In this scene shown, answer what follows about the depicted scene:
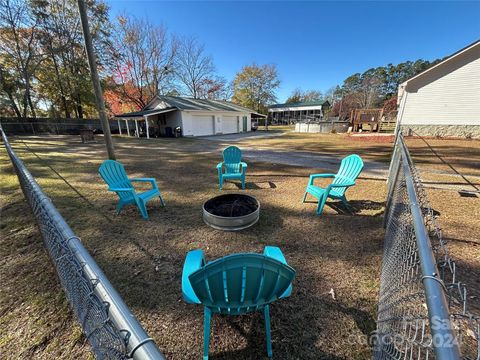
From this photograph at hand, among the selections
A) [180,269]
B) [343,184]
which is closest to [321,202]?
[343,184]

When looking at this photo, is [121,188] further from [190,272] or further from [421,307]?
[421,307]

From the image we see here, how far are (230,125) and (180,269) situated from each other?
23.7 meters

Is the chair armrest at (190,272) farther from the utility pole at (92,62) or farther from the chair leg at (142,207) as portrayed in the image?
the utility pole at (92,62)

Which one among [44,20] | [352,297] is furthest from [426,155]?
[44,20]

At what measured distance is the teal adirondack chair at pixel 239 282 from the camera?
141 centimetres

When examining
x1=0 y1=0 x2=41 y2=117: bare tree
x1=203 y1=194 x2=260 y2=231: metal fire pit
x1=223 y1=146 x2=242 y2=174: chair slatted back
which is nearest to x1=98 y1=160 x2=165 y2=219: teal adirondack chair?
x1=203 y1=194 x2=260 y2=231: metal fire pit

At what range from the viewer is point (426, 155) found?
30.1 feet

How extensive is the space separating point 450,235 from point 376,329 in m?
2.46

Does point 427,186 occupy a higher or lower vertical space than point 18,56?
lower

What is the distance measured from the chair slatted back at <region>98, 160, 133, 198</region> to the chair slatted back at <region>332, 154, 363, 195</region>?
426 cm

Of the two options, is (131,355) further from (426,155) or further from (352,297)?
(426,155)

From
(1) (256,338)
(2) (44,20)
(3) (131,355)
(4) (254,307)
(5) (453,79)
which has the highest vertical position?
(2) (44,20)

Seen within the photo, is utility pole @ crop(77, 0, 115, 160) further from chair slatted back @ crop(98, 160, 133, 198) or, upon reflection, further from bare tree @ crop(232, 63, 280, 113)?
bare tree @ crop(232, 63, 280, 113)

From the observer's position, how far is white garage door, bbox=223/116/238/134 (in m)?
24.2
